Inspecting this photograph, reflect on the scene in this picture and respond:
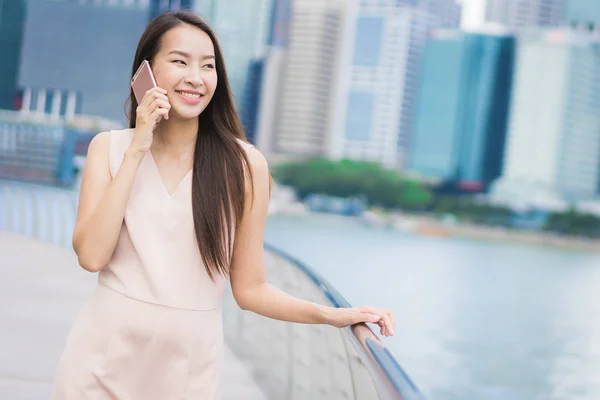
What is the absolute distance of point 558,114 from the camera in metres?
66.9

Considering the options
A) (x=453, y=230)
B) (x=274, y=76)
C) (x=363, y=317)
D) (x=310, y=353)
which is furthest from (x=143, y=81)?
(x=274, y=76)

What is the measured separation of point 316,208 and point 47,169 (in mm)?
31266

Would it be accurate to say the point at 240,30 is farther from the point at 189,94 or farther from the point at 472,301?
the point at 189,94

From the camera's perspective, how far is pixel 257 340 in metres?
3.02

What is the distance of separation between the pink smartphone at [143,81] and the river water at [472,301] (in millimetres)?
4380

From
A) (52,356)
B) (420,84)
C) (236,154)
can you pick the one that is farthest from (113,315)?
(420,84)

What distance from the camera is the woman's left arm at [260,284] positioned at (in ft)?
3.37

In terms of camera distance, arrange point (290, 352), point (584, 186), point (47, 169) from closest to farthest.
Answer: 1. point (290, 352)
2. point (47, 169)
3. point (584, 186)

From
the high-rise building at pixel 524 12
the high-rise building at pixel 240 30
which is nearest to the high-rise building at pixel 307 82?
the high-rise building at pixel 240 30

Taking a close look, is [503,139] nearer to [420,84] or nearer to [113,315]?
[420,84]

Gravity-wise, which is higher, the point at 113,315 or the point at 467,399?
the point at 113,315

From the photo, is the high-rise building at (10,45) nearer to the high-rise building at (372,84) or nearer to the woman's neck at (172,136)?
the high-rise building at (372,84)

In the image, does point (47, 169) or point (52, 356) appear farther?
point (47, 169)

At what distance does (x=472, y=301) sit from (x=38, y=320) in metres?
32.9
